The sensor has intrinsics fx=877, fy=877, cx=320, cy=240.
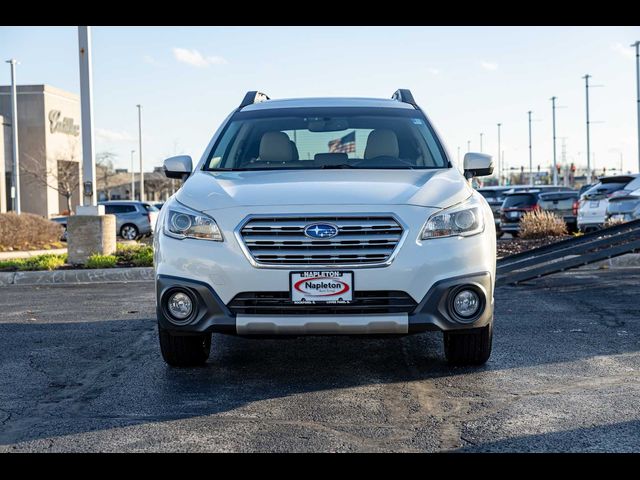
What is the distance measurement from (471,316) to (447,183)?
3.03 ft

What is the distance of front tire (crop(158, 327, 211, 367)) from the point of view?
5777mm

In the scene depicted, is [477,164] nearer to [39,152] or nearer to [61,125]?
[39,152]

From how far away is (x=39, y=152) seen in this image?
5591 cm

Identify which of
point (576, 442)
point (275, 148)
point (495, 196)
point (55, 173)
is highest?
point (55, 173)

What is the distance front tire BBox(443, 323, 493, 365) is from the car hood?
90 centimetres

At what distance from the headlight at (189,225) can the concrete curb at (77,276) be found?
7.54 meters

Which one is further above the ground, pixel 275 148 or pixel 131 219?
pixel 275 148

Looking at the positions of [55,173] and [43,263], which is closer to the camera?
[43,263]

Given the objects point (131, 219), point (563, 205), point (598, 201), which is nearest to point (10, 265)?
point (598, 201)

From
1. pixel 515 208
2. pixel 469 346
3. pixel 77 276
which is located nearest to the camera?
pixel 469 346

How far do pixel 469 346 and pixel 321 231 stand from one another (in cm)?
A: 135

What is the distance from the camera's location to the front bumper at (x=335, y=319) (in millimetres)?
5168

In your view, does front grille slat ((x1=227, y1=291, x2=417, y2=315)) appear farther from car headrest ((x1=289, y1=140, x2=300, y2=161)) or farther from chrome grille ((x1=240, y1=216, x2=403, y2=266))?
car headrest ((x1=289, y1=140, x2=300, y2=161))
